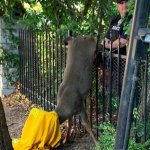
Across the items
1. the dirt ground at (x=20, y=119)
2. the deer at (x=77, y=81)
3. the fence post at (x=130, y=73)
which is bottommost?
the dirt ground at (x=20, y=119)

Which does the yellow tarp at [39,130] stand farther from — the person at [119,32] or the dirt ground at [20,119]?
the person at [119,32]

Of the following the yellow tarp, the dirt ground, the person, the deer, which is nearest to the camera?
the person

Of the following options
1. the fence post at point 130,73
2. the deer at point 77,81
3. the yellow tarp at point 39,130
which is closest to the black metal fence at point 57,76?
the deer at point 77,81

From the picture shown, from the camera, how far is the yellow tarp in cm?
574

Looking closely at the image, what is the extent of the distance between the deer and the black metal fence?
6.2 inches

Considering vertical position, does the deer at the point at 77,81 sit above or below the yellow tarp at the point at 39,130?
above

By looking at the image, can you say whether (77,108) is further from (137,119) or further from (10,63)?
(10,63)

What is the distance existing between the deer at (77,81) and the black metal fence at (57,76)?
16 centimetres

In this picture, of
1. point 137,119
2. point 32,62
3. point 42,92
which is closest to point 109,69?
point 137,119

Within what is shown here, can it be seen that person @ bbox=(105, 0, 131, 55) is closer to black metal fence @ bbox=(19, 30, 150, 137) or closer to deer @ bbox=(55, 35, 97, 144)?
black metal fence @ bbox=(19, 30, 150, 137)

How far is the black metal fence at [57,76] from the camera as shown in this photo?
17.1 feet

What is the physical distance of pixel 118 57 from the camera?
5.16 m

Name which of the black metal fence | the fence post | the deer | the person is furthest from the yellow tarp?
the fence post

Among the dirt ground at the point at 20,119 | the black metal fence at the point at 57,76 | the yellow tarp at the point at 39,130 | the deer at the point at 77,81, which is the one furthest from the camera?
the dirt ground at the point at 20,119
